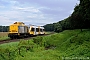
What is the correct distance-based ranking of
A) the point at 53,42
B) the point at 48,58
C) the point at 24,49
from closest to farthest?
the point at 48,58
the point at 24,49
the point at 53,42

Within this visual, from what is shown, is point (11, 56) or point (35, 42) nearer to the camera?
point (11, 56)

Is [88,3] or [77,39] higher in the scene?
[88,3]

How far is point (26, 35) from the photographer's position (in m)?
48.2

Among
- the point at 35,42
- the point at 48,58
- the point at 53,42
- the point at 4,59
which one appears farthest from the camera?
the point at 53,42

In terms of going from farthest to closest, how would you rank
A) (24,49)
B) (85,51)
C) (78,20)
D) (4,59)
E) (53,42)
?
(78,20), (53,42), (24,49), (85,51), (4,59)

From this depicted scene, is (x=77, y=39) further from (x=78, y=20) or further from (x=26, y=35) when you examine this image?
(x=26, y=35)

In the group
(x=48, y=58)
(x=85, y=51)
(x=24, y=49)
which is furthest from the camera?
(x=24, y=49)

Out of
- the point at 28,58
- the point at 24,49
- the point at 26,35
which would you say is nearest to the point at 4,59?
the point at 28,58

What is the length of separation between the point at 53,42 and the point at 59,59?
1463 centimetres

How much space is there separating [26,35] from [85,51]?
1209 inches

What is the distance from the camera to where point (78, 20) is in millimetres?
41688

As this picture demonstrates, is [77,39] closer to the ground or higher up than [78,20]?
closer to the ground

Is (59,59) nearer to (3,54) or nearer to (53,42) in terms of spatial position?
(3,54)

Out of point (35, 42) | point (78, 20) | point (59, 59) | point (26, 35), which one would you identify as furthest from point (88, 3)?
point (26, 35)
